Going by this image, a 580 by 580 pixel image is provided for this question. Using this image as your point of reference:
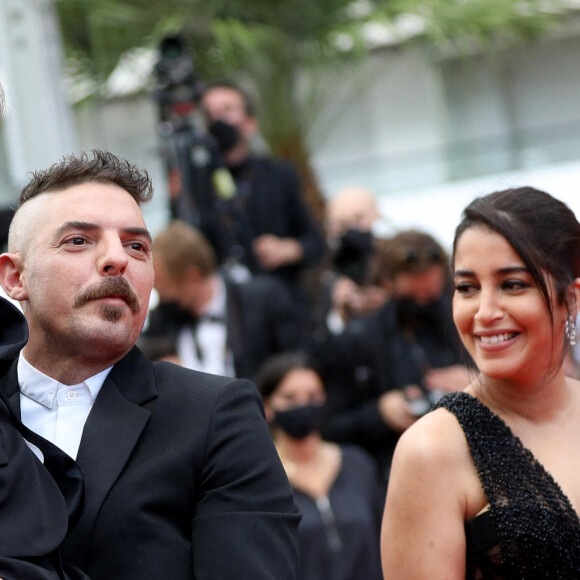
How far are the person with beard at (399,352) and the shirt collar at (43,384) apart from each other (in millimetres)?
2599

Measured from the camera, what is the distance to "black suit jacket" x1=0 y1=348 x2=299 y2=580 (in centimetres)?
243

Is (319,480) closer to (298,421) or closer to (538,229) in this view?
(298,421)

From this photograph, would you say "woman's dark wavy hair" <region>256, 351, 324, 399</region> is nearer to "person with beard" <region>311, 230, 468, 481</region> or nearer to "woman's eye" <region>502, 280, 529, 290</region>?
"person with beard" <region>311, 230, 468, 481</region>

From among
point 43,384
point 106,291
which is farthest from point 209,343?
point 106,291

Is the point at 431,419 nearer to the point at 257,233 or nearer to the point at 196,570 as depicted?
the point at 196,570

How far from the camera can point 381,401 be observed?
5242mm

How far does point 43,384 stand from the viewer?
2648 mm

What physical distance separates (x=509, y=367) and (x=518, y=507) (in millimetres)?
331

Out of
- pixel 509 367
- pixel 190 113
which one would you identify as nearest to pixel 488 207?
pixel 509 367

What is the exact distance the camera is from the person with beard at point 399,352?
5148 millimetres

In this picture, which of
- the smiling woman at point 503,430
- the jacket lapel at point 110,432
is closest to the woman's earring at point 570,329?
the smiling woman at point 503,430

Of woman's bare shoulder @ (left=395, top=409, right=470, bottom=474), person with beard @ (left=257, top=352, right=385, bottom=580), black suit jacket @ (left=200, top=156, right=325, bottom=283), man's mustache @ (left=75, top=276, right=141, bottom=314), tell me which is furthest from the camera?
black suit jacket @ (left=200, top=156, right=325, bottom=283)

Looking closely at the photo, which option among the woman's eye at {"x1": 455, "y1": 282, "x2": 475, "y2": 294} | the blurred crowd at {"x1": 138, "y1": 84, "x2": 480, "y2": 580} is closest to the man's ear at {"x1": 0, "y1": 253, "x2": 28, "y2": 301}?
the woman's eye at {"x1": 455, "y1": 282, "x2": 475, "y2": 294}

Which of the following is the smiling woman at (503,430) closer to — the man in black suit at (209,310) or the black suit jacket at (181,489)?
the black suit jacket at (181,489)
